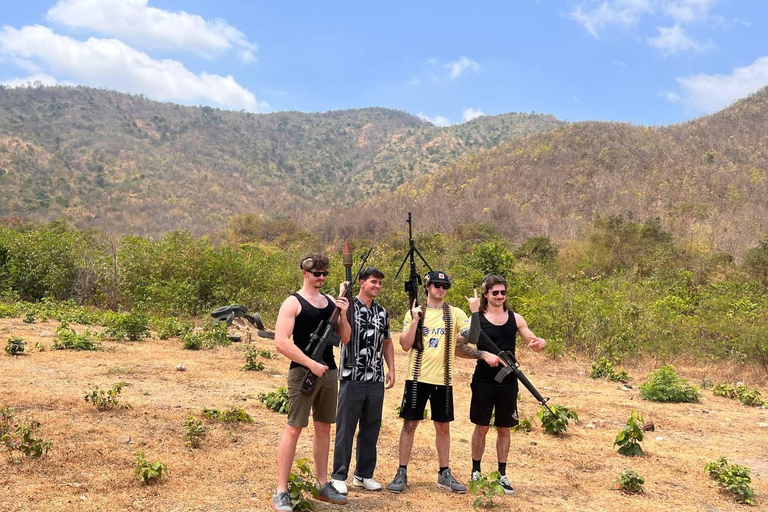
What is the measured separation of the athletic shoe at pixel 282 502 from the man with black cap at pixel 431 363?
3.16 feet

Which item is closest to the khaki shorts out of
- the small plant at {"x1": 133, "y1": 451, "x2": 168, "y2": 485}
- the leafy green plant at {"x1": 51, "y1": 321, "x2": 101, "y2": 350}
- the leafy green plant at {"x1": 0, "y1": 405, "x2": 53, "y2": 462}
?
the small plant at {"x1": 133, "y1": 451, "x2": 168, "y2": 485}

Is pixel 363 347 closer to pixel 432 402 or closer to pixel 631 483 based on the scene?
pixel 432 402

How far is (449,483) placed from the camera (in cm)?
471

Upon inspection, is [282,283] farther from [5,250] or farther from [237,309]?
[5,250]

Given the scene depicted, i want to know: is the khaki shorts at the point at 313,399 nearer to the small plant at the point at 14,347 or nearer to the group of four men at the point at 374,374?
the group of four men at the point at 374,374

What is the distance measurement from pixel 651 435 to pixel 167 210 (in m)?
57.4

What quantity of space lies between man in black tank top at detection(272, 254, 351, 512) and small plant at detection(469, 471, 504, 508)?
3.97 ft

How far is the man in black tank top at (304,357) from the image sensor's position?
3824 millimetres

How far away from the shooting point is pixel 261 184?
77.5 m

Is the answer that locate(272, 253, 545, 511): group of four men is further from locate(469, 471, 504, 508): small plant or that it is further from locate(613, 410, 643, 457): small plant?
locate(613, 410, 643, 457): small plant

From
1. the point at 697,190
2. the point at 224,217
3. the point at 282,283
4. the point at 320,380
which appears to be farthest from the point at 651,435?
the point at 224,217

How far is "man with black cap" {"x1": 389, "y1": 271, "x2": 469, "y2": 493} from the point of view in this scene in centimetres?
448

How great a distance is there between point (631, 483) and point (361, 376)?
2.59 metres

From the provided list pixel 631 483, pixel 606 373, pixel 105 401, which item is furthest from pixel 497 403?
pixel 606 373
